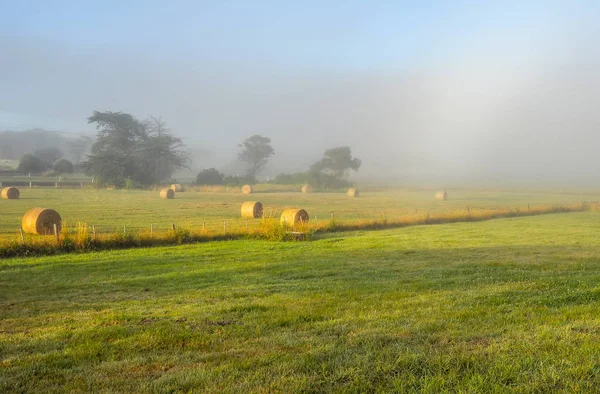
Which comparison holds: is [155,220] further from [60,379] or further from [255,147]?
[255,147]

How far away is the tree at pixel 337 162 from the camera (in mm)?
120375

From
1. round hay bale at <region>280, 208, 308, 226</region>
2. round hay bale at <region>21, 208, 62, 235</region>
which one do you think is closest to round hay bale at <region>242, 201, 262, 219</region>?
round hay bale at <region>280, 208, 308, 226</region>

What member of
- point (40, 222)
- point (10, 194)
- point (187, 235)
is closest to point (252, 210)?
point (187, 235)

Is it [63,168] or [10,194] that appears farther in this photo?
[63,168]

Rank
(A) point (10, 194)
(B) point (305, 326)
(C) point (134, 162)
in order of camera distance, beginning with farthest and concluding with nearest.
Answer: (C) point (134, 162) → (A) point (10, 194) → (B) point (305, 326)

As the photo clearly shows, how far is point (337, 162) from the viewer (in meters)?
122

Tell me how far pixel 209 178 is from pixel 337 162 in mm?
35102

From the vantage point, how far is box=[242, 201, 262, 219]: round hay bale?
36.3 m

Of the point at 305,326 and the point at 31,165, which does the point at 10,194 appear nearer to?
the point at 305,326

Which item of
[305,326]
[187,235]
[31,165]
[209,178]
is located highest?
[31,165]

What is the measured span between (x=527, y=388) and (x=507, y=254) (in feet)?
44.2

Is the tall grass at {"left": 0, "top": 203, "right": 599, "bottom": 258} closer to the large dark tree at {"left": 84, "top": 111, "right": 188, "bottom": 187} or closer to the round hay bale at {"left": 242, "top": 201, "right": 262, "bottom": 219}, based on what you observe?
the round hay bale at {"left": 242, "top": 201, "right": 262, "bottom": 219}

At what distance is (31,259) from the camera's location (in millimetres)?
17391

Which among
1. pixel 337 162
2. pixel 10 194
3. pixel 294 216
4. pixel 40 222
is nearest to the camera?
pixel 40 222
